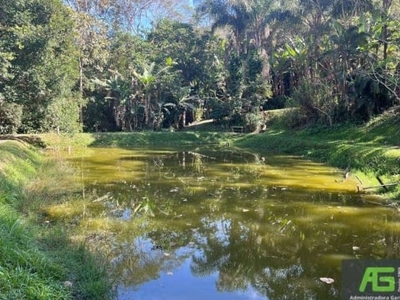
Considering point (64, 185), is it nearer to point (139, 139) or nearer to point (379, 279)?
point (379, 279)

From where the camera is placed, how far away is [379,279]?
4.67m

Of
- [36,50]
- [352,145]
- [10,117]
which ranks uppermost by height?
[36,50]

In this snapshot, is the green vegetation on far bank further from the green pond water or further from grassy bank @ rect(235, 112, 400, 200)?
the green pond water

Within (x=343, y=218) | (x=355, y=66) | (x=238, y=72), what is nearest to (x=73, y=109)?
(x=238, y=72)

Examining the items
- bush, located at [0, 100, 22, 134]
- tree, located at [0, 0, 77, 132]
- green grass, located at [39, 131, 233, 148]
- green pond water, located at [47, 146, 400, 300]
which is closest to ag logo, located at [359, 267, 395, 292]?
green pond water, located at [47, 146, 400, 300]

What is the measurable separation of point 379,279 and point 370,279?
3.9 inches

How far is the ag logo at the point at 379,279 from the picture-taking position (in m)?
4.36

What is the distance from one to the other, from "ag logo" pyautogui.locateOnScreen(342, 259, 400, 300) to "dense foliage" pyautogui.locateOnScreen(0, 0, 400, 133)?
42.6 ft

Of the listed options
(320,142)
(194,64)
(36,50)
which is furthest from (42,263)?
(194,64)

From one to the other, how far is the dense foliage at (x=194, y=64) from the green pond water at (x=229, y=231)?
304 inches

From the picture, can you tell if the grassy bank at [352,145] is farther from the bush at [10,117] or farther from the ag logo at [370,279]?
the bush at [10,117]

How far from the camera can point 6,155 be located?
35.5 ft

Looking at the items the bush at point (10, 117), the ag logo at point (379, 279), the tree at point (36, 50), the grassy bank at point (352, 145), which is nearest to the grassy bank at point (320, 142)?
the grassy bank at point (352, 145)

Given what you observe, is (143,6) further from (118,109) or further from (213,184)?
(213,184)
